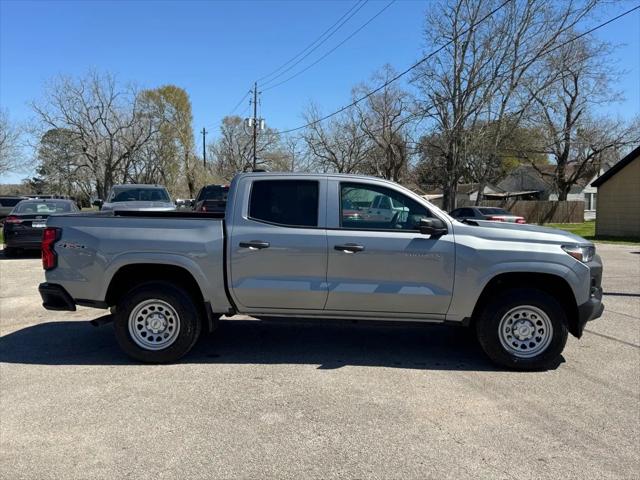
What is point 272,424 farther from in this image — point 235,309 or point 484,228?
point 484,228

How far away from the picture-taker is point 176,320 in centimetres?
531

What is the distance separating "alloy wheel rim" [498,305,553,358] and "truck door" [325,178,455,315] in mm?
647

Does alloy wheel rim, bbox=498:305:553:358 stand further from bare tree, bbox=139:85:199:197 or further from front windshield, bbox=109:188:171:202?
bare tree, bbox=139:85:199:197

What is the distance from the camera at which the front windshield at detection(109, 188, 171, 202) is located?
52.3 ft

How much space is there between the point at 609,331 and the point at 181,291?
17.9 ft

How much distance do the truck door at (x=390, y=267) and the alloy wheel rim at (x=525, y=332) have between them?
65cm

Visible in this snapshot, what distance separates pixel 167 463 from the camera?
3434 mm

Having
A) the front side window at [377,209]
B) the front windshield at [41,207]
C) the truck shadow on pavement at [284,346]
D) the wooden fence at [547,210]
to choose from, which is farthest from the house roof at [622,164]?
the front windshield at [41,207]

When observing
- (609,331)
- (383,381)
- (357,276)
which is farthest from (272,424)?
(609,331)

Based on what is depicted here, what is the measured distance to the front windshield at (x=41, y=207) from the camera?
46.7 feet

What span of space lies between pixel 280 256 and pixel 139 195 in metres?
12.3

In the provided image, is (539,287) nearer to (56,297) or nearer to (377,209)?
(377,209)

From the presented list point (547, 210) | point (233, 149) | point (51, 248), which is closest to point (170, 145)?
point (233, 149)

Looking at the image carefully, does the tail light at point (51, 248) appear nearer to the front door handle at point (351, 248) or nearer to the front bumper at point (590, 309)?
the front door handle at point (351, 248)
